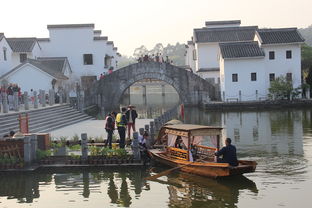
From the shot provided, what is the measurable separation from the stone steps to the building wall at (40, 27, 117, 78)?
21.5 m

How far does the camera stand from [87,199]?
14.5 meters

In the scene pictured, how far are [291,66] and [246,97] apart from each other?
5564mm

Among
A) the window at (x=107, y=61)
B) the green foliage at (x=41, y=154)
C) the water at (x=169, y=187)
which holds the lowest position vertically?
the water at (x=169, y=187)

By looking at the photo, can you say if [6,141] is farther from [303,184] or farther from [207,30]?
[207,30]

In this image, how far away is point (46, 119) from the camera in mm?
28875

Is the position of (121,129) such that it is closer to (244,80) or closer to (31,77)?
(31,77)

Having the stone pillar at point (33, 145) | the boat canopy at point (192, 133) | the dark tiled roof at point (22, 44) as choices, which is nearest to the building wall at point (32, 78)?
the dark tiled roof at point (22, 44)

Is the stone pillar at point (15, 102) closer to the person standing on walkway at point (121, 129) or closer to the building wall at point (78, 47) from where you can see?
Result: the person standing on walkway at point (121, 129)

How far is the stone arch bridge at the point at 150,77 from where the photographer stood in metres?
49.3

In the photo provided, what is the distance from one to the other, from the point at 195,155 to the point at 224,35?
41.7 meters

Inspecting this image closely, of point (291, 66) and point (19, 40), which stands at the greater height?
point (19, 40)

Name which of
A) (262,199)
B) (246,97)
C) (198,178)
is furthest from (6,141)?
(246,97)

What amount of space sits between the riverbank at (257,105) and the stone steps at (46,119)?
44.1ft

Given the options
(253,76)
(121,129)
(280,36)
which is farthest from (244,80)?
(121,129)
